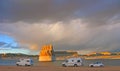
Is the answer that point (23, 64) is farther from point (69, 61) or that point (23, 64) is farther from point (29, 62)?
point (69, 61)

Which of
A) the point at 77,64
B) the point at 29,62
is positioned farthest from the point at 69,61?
the point at 29,62

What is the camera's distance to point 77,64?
82.6 meters

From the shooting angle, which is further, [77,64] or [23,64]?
[23,64]

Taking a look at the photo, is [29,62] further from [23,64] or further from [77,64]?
[77,64]

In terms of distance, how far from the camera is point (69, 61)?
84000mm

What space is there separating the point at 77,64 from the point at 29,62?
15707 mm

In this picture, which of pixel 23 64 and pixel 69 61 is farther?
pixel 23 64

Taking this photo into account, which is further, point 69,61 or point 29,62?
point 29,62

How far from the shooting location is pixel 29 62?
90.4 m

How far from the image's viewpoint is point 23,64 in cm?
9025

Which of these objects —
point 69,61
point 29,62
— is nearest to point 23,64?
point 29,62

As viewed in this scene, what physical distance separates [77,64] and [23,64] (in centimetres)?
1720

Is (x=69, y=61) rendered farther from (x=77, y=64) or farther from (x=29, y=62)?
(x=29, y=62)
